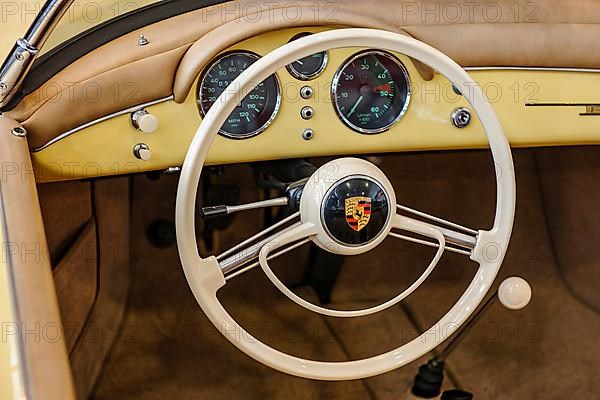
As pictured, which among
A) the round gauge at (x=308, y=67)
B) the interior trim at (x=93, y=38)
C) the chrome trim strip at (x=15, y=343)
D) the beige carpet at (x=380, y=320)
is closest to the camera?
the chrome trim strip at (x=15, y=343)

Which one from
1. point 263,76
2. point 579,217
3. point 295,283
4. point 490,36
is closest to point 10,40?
point 263,76

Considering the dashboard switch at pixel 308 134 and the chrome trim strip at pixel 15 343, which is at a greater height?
the dashboard switch at pixel 308 134

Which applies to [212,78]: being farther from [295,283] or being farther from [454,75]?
[295,283]

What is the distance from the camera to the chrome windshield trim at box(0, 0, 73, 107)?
41.3 inches

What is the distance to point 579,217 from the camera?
6.86 ft

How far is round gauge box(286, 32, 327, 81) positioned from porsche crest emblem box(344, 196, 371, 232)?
11.1 inches

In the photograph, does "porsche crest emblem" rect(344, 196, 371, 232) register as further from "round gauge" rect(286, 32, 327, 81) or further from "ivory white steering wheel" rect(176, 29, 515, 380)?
"round gauge" rect(286, 32, 327, 81)

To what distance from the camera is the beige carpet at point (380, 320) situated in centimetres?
176

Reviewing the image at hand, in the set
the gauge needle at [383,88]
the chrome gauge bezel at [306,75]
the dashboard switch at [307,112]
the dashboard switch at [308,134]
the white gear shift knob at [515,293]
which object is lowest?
the white gear shift knob at [515,293]

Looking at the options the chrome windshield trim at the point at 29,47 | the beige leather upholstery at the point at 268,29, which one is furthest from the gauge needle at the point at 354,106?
the chrome windshield trim at the point at 29,47

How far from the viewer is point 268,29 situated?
1.19 meters

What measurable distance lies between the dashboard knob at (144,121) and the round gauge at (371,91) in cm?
32

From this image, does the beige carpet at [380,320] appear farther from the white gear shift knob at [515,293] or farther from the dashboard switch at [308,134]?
the dashboard switch at [308,134]

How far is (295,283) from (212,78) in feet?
3.15
